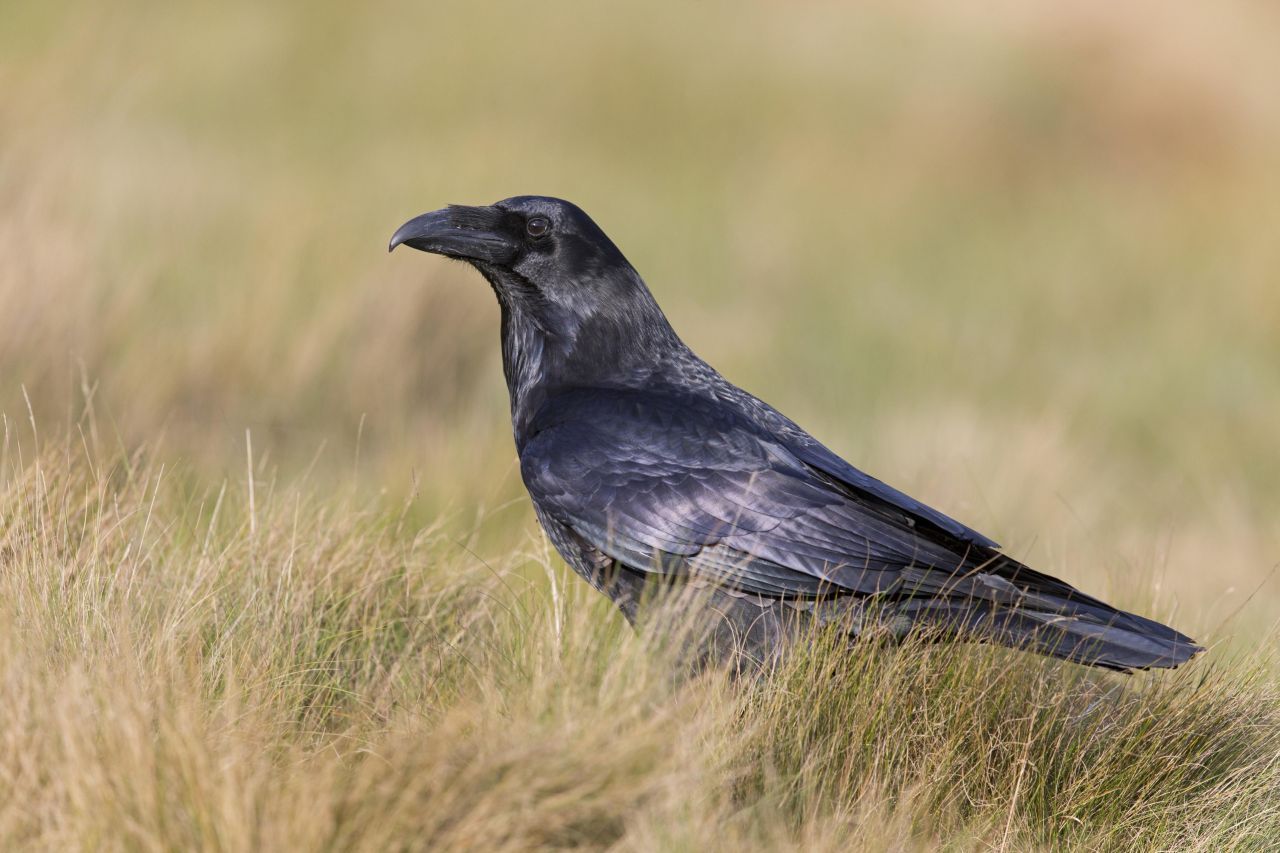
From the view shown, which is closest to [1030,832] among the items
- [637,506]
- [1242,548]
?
[637,506]

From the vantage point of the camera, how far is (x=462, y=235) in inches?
174

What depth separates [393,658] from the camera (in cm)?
396

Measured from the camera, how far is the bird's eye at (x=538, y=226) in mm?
4449

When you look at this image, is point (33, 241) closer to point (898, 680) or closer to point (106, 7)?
point (898, 680)

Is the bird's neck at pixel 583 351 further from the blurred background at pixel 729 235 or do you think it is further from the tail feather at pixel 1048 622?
the tail feather at pixel 1048 622

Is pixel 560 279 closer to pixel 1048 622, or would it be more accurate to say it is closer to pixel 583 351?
pixel 583 351

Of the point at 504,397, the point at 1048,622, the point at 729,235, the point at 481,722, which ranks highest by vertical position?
the point at 729,235

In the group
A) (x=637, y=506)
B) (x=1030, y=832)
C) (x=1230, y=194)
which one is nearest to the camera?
(x=1030, y=832)

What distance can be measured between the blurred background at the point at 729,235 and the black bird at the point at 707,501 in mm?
625

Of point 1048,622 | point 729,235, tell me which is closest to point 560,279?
point 1048,622

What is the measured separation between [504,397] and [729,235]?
5.16 metres

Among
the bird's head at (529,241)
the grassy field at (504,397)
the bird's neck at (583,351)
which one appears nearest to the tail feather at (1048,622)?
the grassy field at (504,397)

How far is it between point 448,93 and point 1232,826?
12.5 m

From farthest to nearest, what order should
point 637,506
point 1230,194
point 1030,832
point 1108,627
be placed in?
point 1230,194
point 637,506
point 1108,627
point 1030,832
